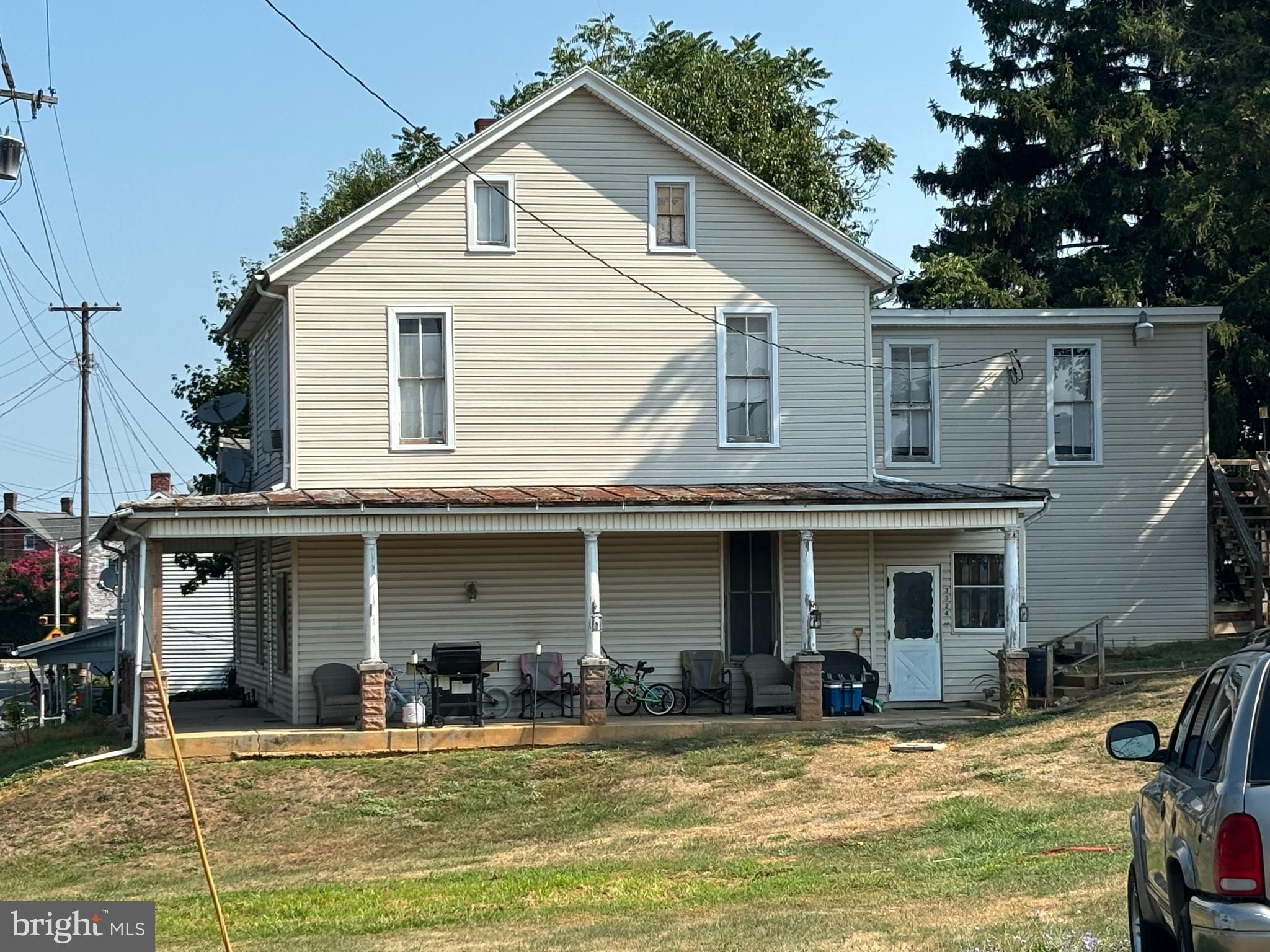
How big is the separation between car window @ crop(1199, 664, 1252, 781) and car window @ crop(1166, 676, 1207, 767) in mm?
615

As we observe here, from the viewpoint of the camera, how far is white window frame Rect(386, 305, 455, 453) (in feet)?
77.9

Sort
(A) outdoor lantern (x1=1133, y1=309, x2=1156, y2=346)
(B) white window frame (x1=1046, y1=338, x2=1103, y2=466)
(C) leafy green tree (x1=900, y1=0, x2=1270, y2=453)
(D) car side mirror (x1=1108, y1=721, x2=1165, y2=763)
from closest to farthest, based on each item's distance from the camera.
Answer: (D) car side mirror (x1=1108, y1=721, x2=1165, y2=763), (A) outdoor lantern (x1=1133, y1=309, x2=1156, y2=346), (B) white window frame (x1=1046, y1=338, x2=1103, y2=466), (C) leafy green tree (x1=900, y1=0, x2=1270, y2=453)

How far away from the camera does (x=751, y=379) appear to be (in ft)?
81.8

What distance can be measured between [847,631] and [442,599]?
6.29m

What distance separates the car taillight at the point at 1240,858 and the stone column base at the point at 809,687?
16.9 m

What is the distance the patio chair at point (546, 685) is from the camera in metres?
23.9

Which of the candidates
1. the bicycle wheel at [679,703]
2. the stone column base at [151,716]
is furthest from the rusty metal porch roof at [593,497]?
the bicycle wheel at [679,703]

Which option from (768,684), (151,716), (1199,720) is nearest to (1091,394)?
(768,684)

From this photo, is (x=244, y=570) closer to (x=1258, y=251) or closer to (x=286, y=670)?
(x=286, y=670)

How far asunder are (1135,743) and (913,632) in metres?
17.8

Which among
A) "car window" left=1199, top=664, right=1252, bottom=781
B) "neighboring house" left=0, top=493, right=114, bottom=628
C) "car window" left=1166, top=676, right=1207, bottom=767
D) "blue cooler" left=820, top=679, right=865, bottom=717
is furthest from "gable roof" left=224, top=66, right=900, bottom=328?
"neighboring house" left=0, top=493, right=114, bottom=628

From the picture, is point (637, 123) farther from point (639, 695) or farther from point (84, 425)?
point (84, 425)

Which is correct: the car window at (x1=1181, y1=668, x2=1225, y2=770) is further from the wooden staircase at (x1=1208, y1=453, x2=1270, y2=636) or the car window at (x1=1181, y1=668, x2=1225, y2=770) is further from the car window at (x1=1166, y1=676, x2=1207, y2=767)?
the wooden staircase at (x1=1208, y1=453, x2=1270, y2=636)

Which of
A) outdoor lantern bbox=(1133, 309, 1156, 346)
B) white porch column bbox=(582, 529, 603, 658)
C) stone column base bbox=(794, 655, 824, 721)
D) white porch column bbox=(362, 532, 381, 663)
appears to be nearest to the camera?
white porch column bbox=(362, 532, 381, 663)
